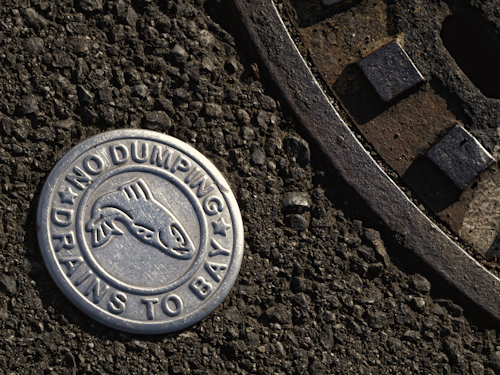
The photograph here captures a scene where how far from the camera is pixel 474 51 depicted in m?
2.83

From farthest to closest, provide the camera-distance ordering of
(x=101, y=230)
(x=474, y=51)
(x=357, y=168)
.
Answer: (x=474, y=51) < (x=357, y=168) < (x=101, y=230)

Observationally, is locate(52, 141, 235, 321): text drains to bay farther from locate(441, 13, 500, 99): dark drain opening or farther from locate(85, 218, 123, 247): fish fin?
locate(441, 13, 500, 99): dark drain opening

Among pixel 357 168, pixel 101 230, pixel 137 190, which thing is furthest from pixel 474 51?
pixel 101 230

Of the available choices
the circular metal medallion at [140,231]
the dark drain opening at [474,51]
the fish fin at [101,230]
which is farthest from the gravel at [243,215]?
the dark drain opening at [474,51]

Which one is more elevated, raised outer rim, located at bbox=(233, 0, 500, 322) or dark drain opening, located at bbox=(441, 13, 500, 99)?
dark drain opening, located at bbox=(441, 13, 500, 99)

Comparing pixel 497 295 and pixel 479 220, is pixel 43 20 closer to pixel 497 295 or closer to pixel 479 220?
pixel 479 220

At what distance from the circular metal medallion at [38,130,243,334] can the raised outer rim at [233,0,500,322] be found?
0.62 m

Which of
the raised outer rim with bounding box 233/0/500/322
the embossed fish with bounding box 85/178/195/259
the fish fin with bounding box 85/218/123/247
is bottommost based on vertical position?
the fish fin with bounding box 85/218/123/247

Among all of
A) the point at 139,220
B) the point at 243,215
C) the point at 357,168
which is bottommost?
the point at 139,220

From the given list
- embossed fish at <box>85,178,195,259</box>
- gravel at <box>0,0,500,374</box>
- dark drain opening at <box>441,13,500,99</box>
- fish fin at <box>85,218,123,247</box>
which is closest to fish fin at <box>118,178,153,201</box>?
embossed fish at <box>85,178,195,259</box>

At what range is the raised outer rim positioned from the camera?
7.99ft

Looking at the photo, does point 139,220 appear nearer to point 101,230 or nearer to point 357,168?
point 101,230

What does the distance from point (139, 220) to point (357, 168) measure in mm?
1167

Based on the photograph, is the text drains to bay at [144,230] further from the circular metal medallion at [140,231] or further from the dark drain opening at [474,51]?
the dark drain opening at [474,51]
